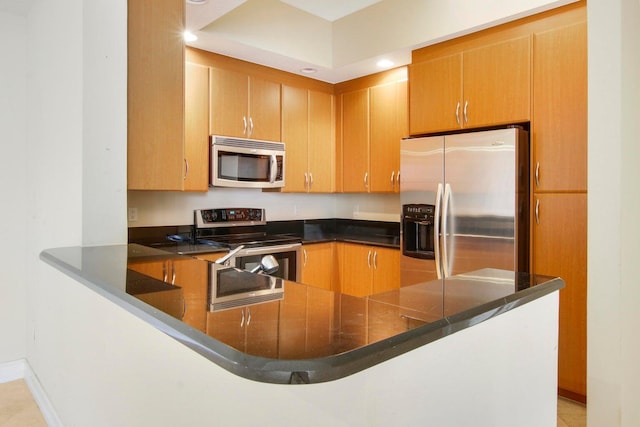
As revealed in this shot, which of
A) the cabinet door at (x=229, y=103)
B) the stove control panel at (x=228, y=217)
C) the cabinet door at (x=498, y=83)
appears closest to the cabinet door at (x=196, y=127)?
the cabinet door at (x=229, y=103)

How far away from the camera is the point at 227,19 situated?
3.17m

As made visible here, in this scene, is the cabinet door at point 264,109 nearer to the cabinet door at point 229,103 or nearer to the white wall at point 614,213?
the cabinet door at point 229,103

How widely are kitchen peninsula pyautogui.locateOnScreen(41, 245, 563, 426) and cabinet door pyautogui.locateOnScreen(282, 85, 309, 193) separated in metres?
2.71

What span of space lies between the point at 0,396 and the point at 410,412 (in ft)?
8.87

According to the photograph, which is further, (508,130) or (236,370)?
(508,130)

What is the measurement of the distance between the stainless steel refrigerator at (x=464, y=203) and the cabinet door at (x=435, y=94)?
0.62ft

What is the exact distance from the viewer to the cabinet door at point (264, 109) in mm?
3699

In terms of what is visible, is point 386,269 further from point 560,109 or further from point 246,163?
point 560,109

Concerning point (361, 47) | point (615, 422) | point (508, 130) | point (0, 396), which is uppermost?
point (361, 47)

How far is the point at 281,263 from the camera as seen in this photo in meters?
3.54

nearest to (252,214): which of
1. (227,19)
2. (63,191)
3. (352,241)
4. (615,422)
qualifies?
(352,241)

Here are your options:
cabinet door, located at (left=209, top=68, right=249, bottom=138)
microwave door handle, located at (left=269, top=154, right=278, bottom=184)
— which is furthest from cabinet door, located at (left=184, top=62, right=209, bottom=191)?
microwave door handle, located at (left=269, top=154, right=278, bottom=184)

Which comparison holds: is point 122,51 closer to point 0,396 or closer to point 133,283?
point 133,283

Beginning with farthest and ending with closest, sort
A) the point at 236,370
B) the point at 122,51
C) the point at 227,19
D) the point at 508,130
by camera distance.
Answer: the point at 227,19
the point at 508,130
the point at 122,51
the point at 236,370
